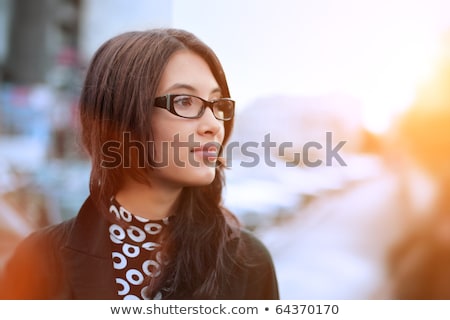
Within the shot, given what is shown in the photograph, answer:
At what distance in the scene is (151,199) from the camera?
170 centimetres

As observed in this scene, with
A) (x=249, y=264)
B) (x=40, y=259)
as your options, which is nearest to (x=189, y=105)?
(x=249, y=264)

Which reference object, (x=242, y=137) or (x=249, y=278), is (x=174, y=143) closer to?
(x=242, y=137)

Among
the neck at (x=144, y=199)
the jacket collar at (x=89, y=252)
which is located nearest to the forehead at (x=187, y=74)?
the neck at (x=144, y=199)

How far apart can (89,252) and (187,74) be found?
0.56m

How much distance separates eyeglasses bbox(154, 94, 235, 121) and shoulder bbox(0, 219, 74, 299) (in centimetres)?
43

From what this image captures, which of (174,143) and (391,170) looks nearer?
(174,143)

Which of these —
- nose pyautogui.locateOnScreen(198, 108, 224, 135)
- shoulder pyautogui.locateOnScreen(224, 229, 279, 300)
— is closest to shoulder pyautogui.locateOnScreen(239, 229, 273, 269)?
shoulder pyautogui.locateOnScreen(224, 229, 279, 300)

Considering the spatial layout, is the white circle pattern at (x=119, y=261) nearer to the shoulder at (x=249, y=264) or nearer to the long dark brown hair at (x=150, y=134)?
the long dark brown hair at (x=150, y=134)

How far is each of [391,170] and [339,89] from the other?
28 cm

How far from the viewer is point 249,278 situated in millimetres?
1763

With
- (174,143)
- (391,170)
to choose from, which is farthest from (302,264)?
(174,143)

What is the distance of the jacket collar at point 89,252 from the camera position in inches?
66.2

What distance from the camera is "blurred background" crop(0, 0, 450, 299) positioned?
168 cm

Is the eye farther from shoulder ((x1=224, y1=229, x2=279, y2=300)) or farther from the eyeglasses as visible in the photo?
shoulder ((x1=224, y1=229, x2=279, y2=300))
